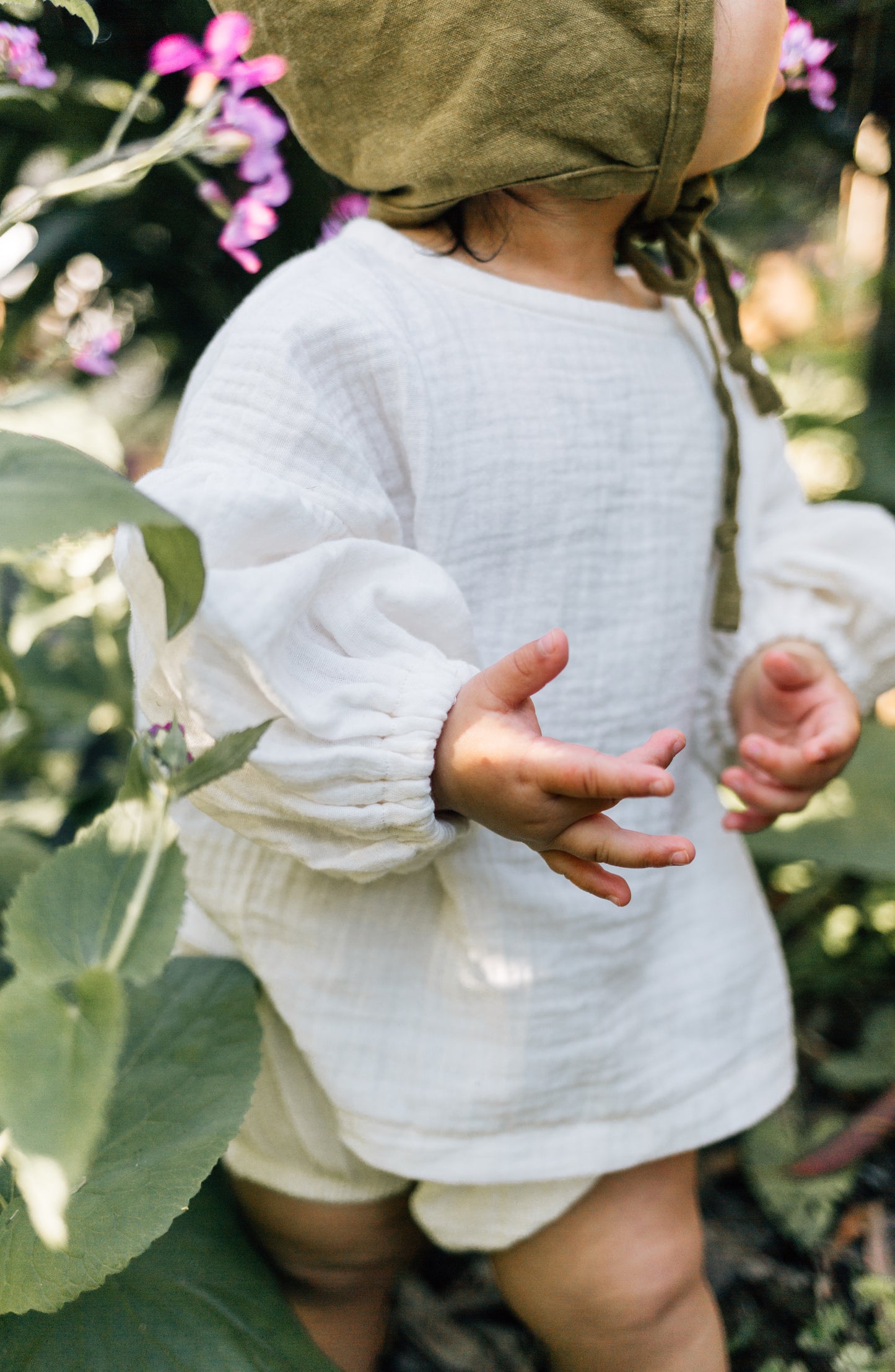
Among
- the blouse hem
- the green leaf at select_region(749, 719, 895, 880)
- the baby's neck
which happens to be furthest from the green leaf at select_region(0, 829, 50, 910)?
the green leaf at select_region(749, 719, 895, 880)

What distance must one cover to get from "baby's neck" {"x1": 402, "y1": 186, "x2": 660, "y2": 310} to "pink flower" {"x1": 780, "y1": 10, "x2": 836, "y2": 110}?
0.19m

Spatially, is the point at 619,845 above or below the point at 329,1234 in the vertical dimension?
above

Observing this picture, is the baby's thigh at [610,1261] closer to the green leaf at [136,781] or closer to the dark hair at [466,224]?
the green leaf at [136,781]

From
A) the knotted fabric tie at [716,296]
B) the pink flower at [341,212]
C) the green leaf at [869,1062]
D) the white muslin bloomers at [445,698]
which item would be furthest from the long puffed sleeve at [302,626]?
the green leaf at [869,1062]

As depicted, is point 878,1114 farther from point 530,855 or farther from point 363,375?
point 363,375

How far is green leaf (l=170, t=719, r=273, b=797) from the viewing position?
44cm

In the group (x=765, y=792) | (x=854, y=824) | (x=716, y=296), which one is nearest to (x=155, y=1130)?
(x=765, y=792)

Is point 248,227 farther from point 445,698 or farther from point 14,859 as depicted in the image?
point 14,859

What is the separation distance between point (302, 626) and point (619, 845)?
0.19 meters

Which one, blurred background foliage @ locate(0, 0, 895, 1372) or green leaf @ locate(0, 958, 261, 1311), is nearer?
green leaf @ locate(0, 958, 261, 1311)

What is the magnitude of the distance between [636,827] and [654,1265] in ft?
0.90

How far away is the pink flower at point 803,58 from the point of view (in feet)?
2.68

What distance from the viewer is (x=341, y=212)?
997mm

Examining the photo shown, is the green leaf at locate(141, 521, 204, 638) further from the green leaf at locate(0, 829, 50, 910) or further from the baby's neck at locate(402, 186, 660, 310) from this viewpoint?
the green leaf at locate(0, 829, 50, 910)
